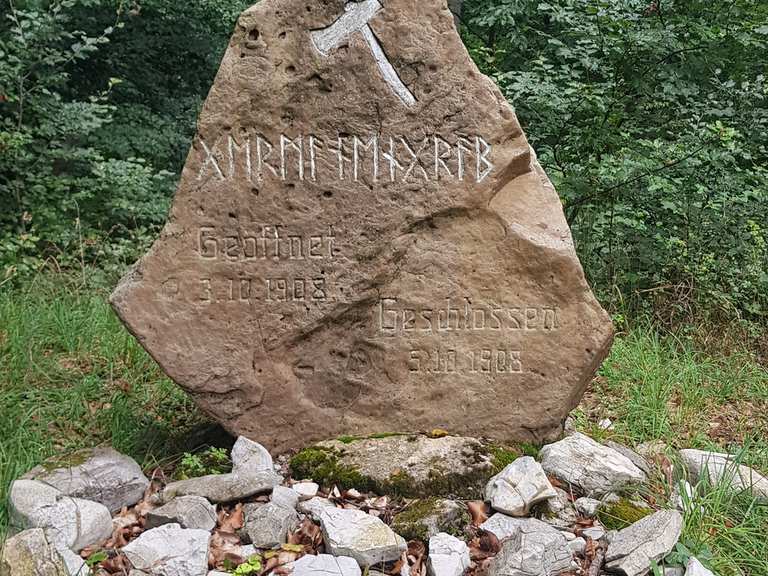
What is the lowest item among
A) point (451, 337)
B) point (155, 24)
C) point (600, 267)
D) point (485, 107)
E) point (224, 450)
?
point (600, 267)

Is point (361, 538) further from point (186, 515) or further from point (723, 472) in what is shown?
point (723, 472)

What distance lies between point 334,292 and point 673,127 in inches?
166

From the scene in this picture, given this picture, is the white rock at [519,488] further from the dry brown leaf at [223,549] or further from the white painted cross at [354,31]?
the white painted cross at [354,31]

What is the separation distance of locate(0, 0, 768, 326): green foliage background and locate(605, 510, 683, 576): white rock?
2863mm

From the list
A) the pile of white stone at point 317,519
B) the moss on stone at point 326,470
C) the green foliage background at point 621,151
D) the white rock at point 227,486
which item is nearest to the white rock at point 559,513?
the pile of white stone at point 317,519

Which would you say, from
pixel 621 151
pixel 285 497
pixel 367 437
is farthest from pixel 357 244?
pixel 621 151

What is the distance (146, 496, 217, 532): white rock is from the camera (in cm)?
284

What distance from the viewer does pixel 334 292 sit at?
3.43 metres

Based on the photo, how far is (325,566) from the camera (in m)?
2.59

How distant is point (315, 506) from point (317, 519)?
0.08 metres

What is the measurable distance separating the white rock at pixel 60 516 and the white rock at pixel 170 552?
0.67 feet

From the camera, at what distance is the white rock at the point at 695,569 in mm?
2580

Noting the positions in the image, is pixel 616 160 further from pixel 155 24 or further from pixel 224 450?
pixel 155 24

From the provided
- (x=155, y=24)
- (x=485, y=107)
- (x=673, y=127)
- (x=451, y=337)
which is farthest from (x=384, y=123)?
(x=155, y=24)
